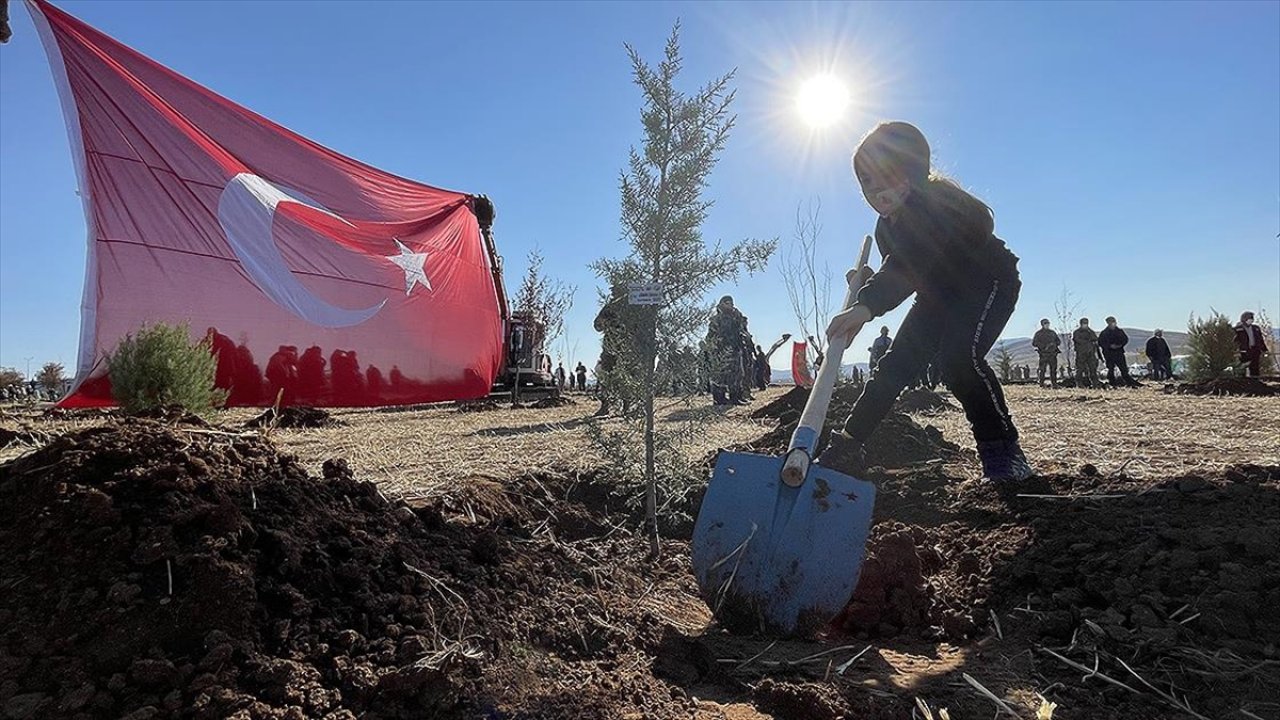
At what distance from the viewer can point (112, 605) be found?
1310mm

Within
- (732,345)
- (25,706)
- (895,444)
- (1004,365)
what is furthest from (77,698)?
(1004,365)

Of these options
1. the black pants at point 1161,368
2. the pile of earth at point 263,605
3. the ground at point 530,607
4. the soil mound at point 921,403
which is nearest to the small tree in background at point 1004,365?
the black pants at point 1161,368

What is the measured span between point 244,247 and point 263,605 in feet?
20.9

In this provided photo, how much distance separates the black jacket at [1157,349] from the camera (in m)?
18.8

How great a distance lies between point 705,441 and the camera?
511 cm

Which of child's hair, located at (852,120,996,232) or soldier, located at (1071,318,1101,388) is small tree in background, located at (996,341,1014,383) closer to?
soldier, located at (1071,318,1101,388)

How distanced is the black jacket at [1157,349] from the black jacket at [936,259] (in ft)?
66.0

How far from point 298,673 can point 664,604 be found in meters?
1.24

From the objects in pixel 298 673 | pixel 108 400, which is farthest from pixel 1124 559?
pixel 108 400

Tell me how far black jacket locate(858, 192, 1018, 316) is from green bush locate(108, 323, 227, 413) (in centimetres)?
464

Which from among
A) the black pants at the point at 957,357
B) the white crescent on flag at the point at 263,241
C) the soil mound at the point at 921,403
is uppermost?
the white crescent on flag at the point at 263,241

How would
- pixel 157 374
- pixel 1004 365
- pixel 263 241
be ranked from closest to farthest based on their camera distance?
1. pixel 157 374
2. pixel 263 241
3. pixel 1004 365

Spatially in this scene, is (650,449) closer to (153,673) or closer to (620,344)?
(620,344)

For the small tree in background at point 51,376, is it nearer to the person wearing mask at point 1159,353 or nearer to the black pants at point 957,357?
the black pants at point 957,357
